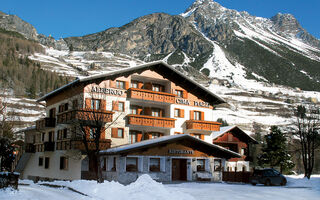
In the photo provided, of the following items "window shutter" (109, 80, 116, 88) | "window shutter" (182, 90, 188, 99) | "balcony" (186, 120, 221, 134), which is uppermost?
"window shutter" (109, 80, 116, 88)

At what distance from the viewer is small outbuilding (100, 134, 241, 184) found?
33531 mm

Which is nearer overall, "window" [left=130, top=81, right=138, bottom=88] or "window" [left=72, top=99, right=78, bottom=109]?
"window" [left=72, top=99, right=78, bottom=109]

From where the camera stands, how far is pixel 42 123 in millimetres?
44500

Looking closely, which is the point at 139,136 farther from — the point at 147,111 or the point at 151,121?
the point at 147,111

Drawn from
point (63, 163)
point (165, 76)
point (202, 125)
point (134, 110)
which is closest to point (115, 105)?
point (134, 110)

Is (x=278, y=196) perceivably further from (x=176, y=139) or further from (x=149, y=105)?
(x=149, y=105)

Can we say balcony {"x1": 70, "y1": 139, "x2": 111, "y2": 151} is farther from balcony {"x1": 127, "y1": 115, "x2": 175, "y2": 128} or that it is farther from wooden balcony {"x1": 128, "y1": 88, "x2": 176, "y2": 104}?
wooden balcony {"x1": 128, "y1": 88, "x2": 176, "y2": 104}

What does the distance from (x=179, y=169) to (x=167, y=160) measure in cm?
330

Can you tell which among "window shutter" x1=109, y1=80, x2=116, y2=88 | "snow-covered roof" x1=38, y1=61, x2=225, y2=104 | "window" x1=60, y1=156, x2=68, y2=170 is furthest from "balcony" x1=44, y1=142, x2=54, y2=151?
"window shutter" x1=109, y1=80, x2=116, y2=88

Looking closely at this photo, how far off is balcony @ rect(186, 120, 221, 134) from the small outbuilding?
6.13 meters

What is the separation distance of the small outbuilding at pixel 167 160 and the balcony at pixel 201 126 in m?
6.13

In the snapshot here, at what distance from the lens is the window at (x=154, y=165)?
34938mm

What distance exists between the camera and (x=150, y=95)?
1624 inches

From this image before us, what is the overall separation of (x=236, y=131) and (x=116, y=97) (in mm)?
22994
